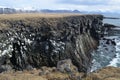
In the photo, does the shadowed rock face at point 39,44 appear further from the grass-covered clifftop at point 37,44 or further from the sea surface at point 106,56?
the sea surface at point 106,56

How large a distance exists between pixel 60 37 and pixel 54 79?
78.6 ft

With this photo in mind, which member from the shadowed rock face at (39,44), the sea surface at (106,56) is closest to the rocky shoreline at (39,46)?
the shadowed rock face at (39,44)

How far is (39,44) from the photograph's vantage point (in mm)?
42000

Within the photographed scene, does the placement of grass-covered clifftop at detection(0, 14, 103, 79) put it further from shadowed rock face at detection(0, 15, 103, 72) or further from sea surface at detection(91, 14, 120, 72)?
sea surface at detection(91, 14, 120, 72)

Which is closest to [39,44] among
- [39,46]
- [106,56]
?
[39,46]

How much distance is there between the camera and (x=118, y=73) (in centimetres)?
2386

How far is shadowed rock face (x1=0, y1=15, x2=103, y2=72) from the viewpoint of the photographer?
36.3 meters

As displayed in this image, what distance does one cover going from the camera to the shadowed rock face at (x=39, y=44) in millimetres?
36281

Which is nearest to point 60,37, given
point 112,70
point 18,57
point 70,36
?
point 70,36

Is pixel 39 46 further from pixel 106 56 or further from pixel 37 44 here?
pixel 106 56

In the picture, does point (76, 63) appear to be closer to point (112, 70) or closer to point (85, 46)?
point (85, 46)

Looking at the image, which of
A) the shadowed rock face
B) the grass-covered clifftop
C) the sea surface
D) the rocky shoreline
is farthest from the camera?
the sea surface

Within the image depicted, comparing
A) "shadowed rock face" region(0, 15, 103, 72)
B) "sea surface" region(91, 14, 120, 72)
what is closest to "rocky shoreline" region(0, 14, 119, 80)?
"shadowed rock face" region(0, 15, 103, 72)

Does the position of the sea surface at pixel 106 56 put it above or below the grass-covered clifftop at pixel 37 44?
below
